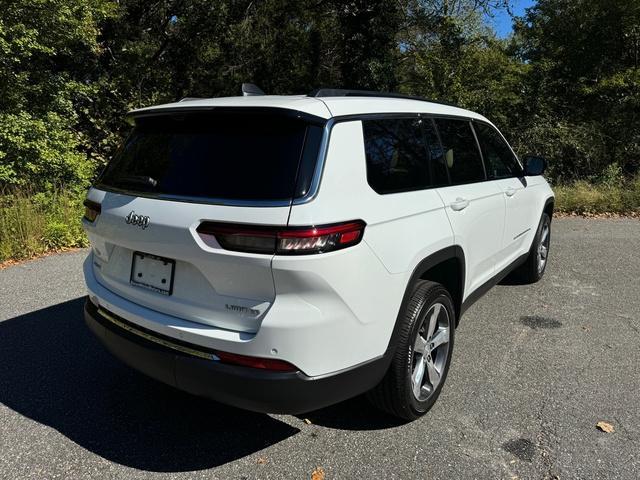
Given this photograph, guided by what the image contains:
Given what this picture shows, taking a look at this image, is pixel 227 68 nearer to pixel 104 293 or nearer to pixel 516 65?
pixel 516 65

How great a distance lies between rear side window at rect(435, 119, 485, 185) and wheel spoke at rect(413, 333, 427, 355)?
42.8 inches

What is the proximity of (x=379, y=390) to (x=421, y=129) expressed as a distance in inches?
62.6

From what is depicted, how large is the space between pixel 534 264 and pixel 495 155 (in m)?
1.64

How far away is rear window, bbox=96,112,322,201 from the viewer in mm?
2285

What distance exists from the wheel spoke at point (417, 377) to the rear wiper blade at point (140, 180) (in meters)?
1.73

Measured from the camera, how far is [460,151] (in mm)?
3668

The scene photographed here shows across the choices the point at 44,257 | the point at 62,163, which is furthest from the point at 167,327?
the point at 62,163

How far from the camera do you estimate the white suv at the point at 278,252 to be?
7.25 ft

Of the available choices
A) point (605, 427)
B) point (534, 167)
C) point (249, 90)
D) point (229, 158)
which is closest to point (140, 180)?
point (229, 158)

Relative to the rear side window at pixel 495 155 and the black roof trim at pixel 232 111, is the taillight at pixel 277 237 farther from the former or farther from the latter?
the rear side window at pixel 495 155

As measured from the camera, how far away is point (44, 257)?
6.61 meters

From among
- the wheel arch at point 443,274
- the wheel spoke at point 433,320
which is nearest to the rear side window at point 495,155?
the wheel arch at point 443,274

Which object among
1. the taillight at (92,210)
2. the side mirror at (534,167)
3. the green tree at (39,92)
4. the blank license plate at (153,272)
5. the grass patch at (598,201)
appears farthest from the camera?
the grass patch at (598,201)

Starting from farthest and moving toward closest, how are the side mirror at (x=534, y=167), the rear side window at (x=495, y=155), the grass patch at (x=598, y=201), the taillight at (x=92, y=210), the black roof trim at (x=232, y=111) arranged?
the grass patch at (x=598, y=201), the side mirror at (x=534, y=167), the rear side window at (x=495, y=155), the taillight at (x=92, y=210), the black roof trim at (x=232, y=111)
